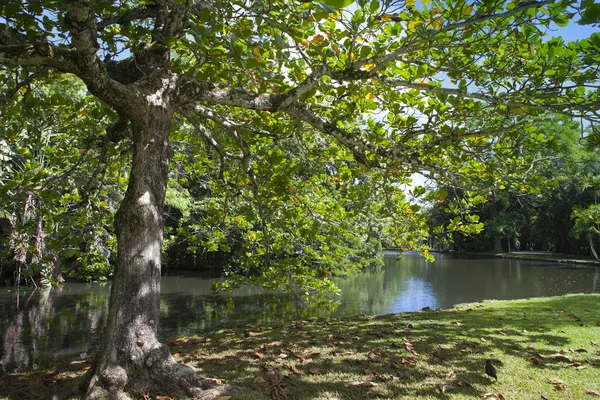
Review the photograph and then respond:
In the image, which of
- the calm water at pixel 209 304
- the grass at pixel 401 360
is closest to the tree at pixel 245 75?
the grass at pixel 401 360

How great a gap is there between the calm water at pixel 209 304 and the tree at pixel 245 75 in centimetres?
445

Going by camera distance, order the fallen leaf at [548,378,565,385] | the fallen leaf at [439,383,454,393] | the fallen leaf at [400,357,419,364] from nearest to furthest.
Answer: the fallen leaf at [439,383,454,393] < the fallen leaf at [548,378,565,385] < the fallen leaf at [400,357,419,364]

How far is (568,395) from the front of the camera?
132 inches

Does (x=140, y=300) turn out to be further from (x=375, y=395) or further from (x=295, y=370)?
(x=375, y=395)

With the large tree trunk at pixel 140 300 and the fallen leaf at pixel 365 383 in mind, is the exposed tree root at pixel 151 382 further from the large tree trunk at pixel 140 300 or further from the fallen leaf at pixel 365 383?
the fallen leaf at pixel 365 383

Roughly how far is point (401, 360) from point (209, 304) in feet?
33.1

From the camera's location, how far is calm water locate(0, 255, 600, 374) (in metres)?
8.36

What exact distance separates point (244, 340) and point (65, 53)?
408 centimetres

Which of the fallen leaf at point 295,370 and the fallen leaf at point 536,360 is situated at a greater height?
the fallen leaf at point 536,360

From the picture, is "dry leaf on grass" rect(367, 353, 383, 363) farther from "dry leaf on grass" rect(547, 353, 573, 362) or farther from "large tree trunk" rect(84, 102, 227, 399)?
"dry leaf on grass" rect(547, 353, 573, 362)

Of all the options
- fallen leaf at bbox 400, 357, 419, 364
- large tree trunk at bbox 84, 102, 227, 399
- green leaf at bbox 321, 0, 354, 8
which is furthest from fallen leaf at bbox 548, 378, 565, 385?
green leaf at bbox 321, 0, 354, 8

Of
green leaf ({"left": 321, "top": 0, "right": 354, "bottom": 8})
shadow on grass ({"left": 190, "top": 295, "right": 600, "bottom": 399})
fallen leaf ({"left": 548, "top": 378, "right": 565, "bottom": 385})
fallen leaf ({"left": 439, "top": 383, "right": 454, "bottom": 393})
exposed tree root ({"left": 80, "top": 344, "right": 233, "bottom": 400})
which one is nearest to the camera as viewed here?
green leaf ({"left": 321, "top": 0, "right": 354, "bottom": 8})

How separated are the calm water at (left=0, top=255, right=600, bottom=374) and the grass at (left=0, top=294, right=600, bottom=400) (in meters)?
2.76

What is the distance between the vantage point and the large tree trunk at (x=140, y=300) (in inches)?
117
